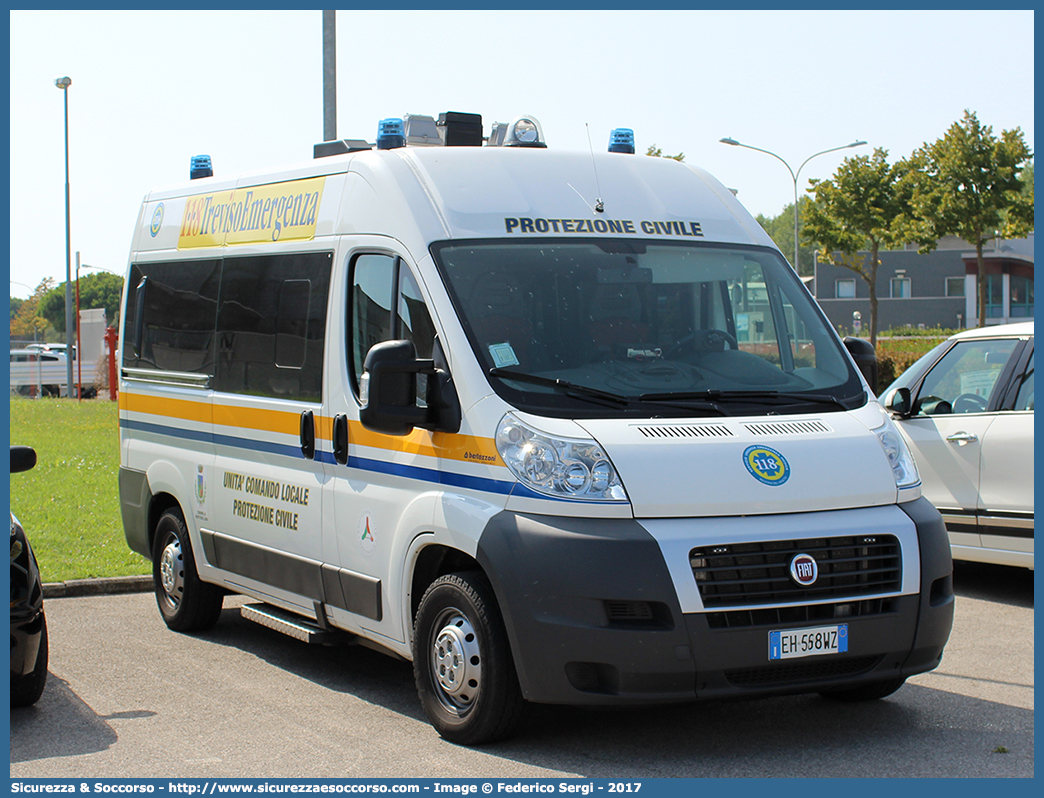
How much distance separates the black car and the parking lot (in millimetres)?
169

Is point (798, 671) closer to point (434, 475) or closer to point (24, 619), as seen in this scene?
point (434, 475)

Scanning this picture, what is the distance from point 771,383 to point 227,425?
11.1 feet

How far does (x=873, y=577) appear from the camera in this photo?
219 inches

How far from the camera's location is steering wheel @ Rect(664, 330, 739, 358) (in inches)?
241

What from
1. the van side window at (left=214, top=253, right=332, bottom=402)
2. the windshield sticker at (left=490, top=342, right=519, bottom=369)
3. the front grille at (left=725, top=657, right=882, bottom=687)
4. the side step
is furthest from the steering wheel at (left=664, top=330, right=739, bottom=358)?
the side step

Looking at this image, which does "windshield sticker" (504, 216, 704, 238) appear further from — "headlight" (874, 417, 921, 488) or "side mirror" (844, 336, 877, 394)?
"headlight" (874, 417, 921, 488)

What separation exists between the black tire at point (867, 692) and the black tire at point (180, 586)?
13.2 ft

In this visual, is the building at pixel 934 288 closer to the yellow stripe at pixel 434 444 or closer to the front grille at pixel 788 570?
the yellow stripe at pixel 434 444

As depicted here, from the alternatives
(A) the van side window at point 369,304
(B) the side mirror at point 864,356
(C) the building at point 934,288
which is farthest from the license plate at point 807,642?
(C) the building at point 934,288

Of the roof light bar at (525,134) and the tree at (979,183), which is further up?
the tree at (979,183)

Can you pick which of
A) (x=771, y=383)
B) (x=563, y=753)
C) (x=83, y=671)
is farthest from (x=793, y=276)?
(x=83, y=671)

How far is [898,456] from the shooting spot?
19.3ft

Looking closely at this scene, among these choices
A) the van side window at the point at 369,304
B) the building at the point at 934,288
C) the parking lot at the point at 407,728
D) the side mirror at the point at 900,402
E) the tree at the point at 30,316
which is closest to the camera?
the parking lot at the point at 407,728

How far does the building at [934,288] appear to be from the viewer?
6844cm
